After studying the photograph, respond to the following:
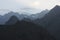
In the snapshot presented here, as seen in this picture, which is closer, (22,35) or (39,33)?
(22,35)

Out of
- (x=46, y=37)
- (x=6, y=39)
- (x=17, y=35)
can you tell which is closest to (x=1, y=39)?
(x=6, y=39)

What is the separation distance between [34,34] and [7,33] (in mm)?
24311

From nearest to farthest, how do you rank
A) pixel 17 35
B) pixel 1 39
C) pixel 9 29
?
pixel 1 39, pixel 17 35, pixel 9 29

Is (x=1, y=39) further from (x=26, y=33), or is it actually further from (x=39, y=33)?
(x=39, y=33)

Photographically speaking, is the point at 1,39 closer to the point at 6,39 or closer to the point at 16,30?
the point at 6,39

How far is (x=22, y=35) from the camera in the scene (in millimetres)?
182750

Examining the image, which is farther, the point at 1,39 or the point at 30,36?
the point at 30,36

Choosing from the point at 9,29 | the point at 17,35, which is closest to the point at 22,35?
the point at 17,35

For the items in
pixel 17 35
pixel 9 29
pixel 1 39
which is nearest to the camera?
pixel 1 39

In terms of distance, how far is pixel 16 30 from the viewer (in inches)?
7633

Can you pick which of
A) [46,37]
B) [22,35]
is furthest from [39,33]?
[22,35]

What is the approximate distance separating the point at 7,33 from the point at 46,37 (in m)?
37.4

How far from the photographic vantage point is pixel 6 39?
560 ft

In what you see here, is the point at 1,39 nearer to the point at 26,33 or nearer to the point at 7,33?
the point at 7,33
